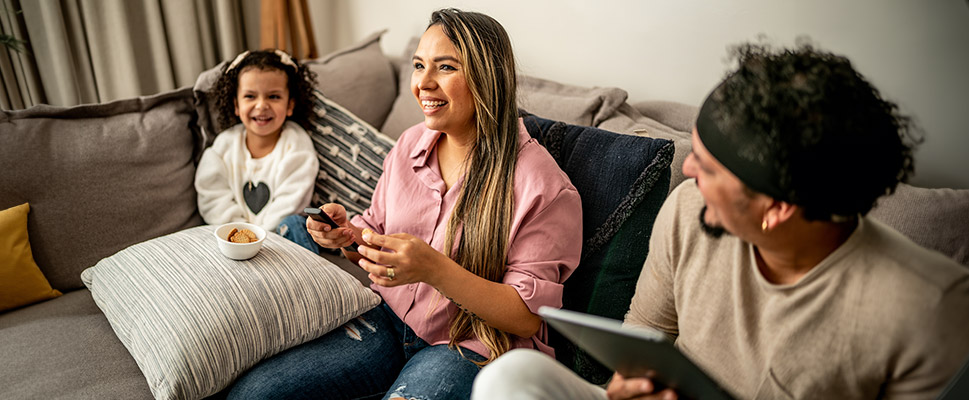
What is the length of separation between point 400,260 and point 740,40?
1.93ft

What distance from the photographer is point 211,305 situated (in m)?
1.12

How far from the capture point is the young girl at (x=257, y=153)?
5.27 ft

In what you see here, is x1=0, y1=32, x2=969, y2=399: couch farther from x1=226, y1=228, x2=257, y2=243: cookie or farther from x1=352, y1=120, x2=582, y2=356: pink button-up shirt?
x1=226, y1=228, x2=257, y2=243: cookie

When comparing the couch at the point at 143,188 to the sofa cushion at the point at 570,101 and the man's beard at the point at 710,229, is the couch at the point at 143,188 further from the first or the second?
the man's beard at the point at 710,229

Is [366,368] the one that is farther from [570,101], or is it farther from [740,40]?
[740,40]

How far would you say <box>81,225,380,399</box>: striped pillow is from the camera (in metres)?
1.07

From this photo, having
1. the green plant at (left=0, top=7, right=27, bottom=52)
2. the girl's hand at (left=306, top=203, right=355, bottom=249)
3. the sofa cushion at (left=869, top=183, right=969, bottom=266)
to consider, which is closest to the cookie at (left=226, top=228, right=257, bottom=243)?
the girl's hand at (left=306, top=203, right=355, bottom=249)

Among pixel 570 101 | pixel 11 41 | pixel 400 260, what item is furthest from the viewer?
pixel 11 41

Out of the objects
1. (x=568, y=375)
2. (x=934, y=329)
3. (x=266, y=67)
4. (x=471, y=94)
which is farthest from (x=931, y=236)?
(x=266, y=67)

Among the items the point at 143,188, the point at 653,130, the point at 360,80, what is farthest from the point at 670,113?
the point at 143,188

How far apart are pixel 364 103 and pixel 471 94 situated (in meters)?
0.85

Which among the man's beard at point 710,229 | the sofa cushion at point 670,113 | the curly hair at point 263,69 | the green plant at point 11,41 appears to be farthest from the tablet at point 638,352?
the green plant at point 11,41

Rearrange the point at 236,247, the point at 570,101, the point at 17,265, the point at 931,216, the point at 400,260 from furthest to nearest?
the point at 570,101
the point at 17,265
the point at 236,247
the point at 400,260
the point at 931,216

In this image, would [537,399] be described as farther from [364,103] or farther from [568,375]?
[364,103]
